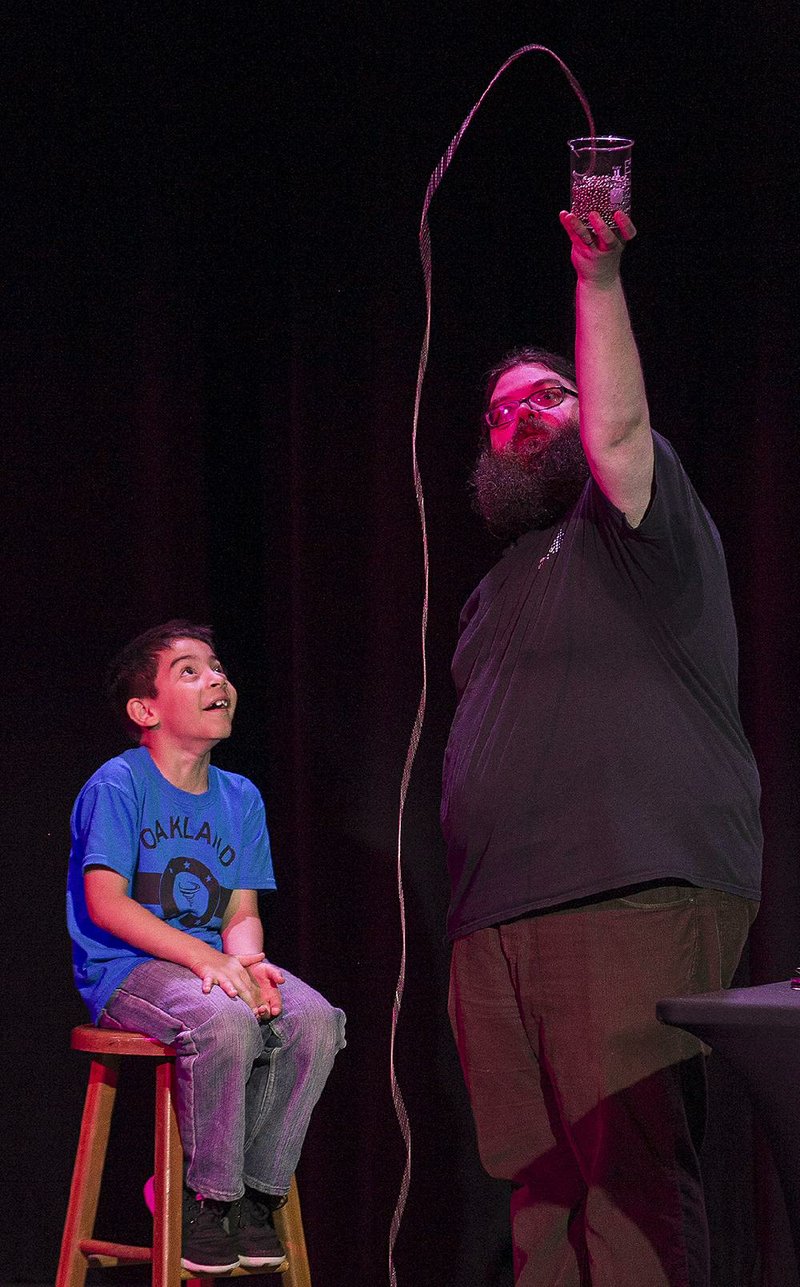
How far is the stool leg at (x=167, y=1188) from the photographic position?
1.85 metres

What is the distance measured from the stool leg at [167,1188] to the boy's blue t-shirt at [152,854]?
20 centimetres

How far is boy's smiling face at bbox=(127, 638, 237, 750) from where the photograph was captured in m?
2.30

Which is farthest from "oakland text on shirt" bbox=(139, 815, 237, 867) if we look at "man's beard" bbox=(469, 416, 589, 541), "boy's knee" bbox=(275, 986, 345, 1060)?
"man's beard" bbox=(469, 416, 589, 541)

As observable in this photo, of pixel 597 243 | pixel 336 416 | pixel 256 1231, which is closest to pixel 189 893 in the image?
pixel 256 1231

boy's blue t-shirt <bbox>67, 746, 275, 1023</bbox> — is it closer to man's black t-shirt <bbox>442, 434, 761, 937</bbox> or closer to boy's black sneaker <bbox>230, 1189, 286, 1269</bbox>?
boy's black sneaker <bbox>230, 1189, 286, 1269</bbox>

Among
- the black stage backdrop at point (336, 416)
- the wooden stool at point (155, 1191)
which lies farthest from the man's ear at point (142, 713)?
the wooden stool at point (155, 1191)

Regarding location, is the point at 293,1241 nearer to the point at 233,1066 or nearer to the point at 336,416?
the point at 233,1066

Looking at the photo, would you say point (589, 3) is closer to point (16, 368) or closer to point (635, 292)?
point (635, 292)

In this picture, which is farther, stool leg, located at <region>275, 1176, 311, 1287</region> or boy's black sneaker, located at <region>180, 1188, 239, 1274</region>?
stool leg, located at <region>275, 1176, 311, 1287</region>

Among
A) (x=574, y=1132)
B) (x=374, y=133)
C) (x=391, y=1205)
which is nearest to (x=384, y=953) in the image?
(x=391, y=1205)

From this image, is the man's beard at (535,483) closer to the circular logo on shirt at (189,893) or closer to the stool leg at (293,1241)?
the circular logo on shirt at (189,893)

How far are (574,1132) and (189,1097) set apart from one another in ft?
2.00

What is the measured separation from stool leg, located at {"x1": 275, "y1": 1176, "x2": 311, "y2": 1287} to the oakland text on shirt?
537 millimetres

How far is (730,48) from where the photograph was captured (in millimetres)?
2586
